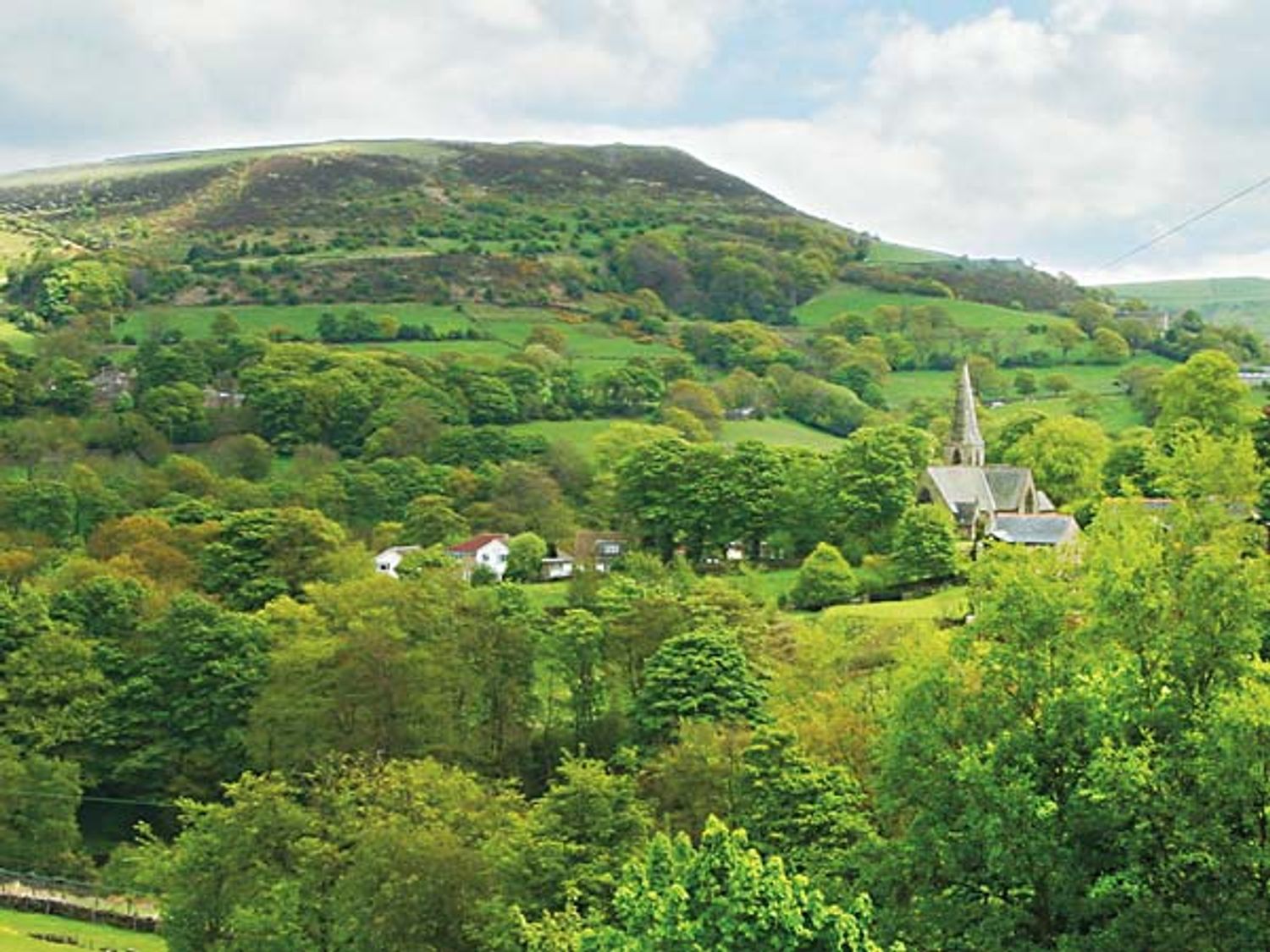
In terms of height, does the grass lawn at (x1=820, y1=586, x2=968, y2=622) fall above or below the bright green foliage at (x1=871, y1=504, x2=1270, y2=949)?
below

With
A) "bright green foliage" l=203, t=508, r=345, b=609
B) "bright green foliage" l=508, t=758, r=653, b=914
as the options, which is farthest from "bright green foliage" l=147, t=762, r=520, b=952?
"bright green foliage" l=203, t=508, r=345, b=609

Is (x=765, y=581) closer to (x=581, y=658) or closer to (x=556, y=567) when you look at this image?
(x=556, y=567)

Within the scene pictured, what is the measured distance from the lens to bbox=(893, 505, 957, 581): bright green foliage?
64.9 meters

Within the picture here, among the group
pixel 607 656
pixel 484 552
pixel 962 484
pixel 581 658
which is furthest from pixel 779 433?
pixel 581 658

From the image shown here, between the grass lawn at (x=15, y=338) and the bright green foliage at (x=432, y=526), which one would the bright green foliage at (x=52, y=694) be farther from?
the grass lawn at (x=15, y=338)

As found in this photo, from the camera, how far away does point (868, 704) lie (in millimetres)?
37812

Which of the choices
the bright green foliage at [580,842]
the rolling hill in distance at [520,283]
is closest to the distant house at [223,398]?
the rolling hill in distance at [520,283]

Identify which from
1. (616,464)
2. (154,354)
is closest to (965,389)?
(616,464)

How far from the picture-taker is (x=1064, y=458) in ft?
281

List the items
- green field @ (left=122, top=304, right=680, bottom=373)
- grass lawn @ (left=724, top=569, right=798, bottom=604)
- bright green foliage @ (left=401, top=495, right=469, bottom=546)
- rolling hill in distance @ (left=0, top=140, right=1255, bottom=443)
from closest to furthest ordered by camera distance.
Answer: grass lawn @ (left=724, top=569, right=798, bottom=604) → bright green foliage @ (left=401, top=495, right=469, bottom=546) → green field @ (left=122, top=304, right=680, bottom=373) → rolling hill in distance @ (left=0, top=140, right=1255, bottom=443)

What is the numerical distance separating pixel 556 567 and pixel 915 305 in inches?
3585

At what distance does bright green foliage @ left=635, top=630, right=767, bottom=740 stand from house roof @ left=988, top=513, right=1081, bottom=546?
24937mm

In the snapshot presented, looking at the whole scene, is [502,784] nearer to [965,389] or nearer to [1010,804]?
[1010,804]

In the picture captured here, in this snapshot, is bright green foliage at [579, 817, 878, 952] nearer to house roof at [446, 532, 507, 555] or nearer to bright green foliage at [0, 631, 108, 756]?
bright green foliage at [0, 631, 108, 756]
